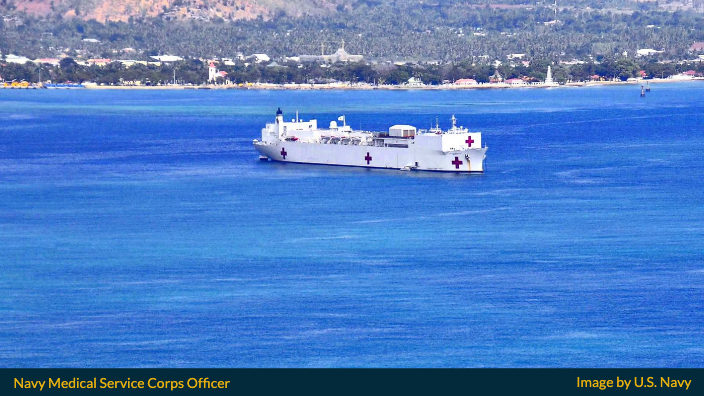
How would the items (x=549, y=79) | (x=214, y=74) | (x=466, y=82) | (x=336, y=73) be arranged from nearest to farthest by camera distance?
(x=549, y=79)
(x=466, y=82)
(x=336, y=73)
(x=214, y=74)

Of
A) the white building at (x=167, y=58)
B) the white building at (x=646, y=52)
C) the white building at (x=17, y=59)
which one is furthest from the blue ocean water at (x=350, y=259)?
the white building at (x=646, y=52)

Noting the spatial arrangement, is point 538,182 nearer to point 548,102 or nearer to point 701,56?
point 548,102

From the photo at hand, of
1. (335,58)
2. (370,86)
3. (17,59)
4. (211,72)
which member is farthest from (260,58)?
(370,86)

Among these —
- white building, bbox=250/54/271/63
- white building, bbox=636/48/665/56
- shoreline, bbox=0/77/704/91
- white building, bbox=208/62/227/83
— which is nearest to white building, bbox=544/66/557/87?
shoreline, bbox=0/77/704/91

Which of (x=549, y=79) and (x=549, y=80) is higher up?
(x=549, y=79)

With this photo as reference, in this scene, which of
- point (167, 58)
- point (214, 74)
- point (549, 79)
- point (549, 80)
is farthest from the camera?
point (167, 58)

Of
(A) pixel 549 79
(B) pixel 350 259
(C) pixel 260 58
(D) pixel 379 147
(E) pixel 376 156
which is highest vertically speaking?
(B) pixel 350 259

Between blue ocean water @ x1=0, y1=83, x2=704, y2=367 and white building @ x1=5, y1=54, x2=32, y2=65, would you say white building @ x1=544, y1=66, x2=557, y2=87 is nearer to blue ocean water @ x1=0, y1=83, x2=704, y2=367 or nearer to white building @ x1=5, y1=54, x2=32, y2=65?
white building @ x1=5, y1=54, x2=32, y2=65

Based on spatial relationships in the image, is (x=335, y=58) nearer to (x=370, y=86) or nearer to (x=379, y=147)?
(x=370, y=86)
